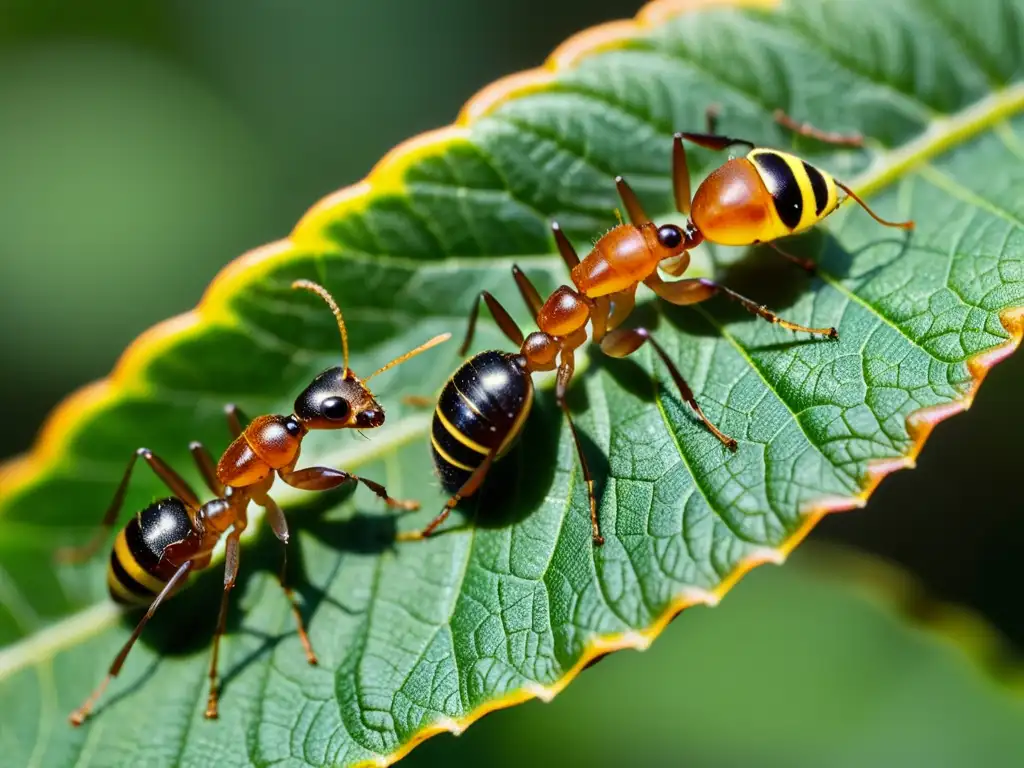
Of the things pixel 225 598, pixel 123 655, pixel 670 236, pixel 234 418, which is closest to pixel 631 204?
pixel 670 236

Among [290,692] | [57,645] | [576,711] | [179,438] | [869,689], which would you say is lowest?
[869,689]

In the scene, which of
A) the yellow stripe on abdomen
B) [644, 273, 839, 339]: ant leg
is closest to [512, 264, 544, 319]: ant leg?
[644, 273, 839, 339]: ant leg

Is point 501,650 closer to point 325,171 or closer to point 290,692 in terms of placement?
point 290,692

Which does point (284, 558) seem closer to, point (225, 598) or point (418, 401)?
point (225, 598)

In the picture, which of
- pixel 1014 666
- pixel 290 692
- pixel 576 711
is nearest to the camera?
pixel 290 692

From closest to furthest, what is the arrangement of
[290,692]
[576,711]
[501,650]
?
[501,650], [290,692], [576,711]

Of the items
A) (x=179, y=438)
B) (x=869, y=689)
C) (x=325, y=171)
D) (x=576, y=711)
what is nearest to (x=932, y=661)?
(x=869, y=689)
